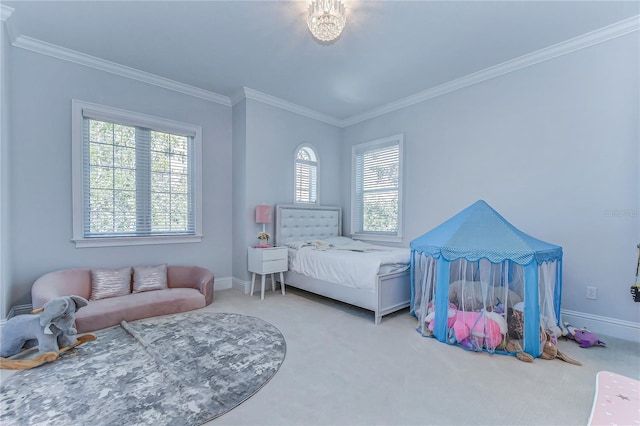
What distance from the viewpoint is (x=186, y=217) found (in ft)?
14.3

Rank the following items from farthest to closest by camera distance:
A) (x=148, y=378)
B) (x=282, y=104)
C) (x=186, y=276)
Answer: (x=282, y=104) → (x=186, y=276) → (x=148, y=378)

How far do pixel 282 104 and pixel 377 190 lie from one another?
220 centimetres

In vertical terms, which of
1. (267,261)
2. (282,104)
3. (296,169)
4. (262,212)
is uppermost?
(282,104)

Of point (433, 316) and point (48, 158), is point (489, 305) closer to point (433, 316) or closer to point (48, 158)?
point (433, 316)

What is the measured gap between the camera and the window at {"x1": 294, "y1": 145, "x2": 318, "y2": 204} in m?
5.17

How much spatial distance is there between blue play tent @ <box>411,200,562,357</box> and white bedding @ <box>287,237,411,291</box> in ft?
1.53

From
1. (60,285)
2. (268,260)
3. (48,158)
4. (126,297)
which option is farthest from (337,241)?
(48,158)

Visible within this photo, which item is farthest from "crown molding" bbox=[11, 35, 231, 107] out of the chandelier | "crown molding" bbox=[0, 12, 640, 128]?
the chandelier

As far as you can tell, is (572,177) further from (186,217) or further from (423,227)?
(186,217)

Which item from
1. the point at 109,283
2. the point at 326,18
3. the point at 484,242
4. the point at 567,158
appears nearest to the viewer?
the point at 326,18

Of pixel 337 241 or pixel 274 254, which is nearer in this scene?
pixel 274 254

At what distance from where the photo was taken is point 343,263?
3.53 meters

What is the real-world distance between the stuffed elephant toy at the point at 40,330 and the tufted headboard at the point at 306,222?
273cm

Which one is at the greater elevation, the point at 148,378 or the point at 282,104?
the point at 282,104
